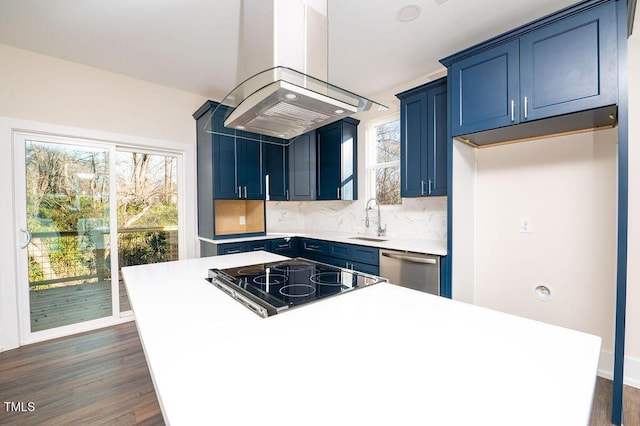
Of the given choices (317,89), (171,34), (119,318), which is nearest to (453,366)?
(317,89)

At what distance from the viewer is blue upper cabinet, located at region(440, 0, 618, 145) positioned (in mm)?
1663

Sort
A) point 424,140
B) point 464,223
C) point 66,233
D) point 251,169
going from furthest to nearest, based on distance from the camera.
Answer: point 251,169 < point 66,233 < point 424,140 < point 464,223

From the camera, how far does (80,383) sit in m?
2.08

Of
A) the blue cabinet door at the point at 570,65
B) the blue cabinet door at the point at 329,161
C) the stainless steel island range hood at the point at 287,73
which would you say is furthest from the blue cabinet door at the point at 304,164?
the blue cabinet door at the point at 570,65

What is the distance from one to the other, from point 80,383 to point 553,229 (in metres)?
3.79

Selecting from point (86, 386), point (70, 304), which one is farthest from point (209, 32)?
point (70, 304)

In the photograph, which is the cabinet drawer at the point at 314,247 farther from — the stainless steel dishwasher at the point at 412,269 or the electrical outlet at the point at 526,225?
the electrical outlet at the point at 526,225

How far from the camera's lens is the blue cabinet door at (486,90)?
1.98 metres

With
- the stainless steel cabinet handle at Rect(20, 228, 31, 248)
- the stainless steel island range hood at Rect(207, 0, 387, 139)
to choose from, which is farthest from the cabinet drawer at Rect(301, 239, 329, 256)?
the stainless steel cabinet handle at Rect(20, 228, 31, 248)

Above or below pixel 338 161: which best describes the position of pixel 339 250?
below

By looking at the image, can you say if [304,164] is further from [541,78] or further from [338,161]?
[541,78]

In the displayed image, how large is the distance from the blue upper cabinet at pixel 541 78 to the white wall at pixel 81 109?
3.01 m

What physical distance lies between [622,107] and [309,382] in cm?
221

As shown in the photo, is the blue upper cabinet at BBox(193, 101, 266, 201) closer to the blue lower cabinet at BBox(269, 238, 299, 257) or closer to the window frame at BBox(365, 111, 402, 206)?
the blue lower cabinet at BBox(269, 238, 299, 257)
